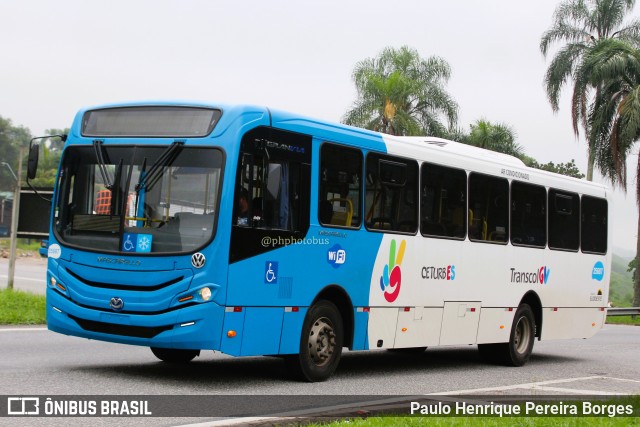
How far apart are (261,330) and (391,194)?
313 centimetres

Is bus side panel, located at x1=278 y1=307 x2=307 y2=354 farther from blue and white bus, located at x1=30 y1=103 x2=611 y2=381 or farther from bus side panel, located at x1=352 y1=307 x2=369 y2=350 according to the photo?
bus side panel, located at x1=352 y1=307 x2=369 y2=350

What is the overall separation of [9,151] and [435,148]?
109229 mm

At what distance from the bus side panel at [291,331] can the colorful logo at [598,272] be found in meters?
8.95

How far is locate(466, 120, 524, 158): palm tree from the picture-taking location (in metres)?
55.3

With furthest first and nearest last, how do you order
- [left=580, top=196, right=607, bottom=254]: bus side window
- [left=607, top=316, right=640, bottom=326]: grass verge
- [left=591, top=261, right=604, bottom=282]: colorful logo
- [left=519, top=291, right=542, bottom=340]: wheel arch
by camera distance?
[left=607, top=316, right=640, bottom=326]: grass verge, [left=591, top=261, right=604, bottom=282]: colorful logo, [left=580, top=196, right=607, bottom=254]: bus side window, [left=519, top=291, right=542, bottom=340]: wheel arch

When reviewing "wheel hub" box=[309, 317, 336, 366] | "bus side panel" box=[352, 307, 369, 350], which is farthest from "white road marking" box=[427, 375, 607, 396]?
"wheel hub" box=[309, 317, 336, 366]

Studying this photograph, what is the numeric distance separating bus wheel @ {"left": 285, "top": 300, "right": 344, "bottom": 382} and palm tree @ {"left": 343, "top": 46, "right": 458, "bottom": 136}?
36008 millimetres

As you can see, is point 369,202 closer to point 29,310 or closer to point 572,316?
point 572,316

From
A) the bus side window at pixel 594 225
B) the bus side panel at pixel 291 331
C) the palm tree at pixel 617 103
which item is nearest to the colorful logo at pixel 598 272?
the bus side window at pixel 594 225

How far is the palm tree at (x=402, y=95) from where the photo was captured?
48.9 m

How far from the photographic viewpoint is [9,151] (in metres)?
118

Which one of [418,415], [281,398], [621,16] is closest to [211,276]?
[281,398]

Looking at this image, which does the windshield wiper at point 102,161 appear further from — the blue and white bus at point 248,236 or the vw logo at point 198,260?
the vw logo at point 198,260

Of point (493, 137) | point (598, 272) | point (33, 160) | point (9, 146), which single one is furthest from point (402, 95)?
point (9, 146)
